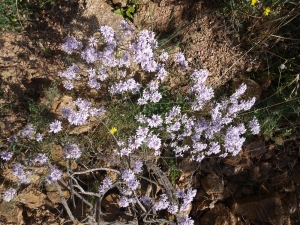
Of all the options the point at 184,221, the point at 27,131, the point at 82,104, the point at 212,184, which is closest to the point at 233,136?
the point at 212,184

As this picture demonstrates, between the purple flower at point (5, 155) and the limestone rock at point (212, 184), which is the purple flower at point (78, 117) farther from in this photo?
the limestone rock at point (212, 184)

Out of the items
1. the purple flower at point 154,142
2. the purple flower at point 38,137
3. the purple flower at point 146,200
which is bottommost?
the purple flower at point 146,200

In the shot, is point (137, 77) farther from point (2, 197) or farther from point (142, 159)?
point (2, 197)

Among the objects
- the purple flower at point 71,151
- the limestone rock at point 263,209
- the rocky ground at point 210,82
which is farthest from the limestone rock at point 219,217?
the purple flower at point 71,151

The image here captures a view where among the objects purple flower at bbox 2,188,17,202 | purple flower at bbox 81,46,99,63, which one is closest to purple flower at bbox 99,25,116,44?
purple flower at bbox 81,46,99,63

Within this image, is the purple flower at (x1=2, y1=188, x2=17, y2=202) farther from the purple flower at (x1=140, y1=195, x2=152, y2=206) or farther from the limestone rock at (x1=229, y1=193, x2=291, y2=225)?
the limestone rock at (x1=229, y1=193, x2=291, y2=225)

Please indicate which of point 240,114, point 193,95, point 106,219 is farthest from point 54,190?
point 240,114
